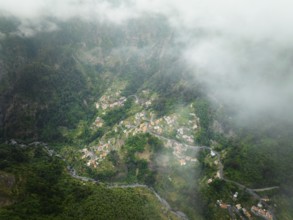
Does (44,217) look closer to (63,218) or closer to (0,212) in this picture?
(63,218)

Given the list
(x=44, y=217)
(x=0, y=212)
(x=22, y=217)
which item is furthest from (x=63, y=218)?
(x=0, y=212)

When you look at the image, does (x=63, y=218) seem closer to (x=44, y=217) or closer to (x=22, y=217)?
(x=44, y=217)

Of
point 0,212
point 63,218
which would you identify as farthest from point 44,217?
point 0,212

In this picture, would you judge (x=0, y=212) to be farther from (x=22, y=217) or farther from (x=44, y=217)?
(x=44, y=217)

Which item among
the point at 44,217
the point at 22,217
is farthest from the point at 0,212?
the point at 44,217
